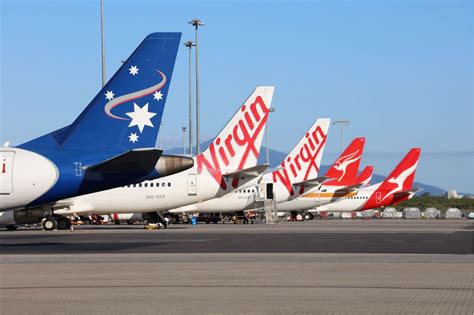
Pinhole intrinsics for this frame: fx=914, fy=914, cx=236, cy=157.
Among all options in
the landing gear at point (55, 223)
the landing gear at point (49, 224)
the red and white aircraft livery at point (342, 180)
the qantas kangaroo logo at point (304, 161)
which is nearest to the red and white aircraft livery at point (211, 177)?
the landing gear at point (55, 223)

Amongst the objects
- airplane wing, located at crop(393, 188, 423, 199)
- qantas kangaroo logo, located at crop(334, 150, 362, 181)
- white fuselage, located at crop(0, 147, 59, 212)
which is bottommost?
airplane wing, located at crop(393, 188, 423, 199)

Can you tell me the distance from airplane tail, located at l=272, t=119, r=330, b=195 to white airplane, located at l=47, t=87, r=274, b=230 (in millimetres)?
21577

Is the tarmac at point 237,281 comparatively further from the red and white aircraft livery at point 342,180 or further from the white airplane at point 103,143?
the red and white aircraft livery at point 342,180

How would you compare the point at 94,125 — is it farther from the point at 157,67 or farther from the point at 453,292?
the point at 453,292

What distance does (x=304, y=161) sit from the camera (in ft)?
283

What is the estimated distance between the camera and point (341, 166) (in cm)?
10750

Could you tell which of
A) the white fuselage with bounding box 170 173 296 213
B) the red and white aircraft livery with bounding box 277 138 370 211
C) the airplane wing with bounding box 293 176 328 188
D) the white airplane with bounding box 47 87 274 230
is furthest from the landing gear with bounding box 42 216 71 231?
the red and white aircraft livery with bounding box 277 138 370 211

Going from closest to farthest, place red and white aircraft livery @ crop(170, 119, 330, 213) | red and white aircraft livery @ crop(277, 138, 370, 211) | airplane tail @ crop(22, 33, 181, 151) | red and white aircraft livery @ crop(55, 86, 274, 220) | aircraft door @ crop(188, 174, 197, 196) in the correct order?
1. airplane tail @ crop(22, 33, 181, 151)
2. aircraft door @ crop(188, 174, 197, 196)
3. red and white aircraft livery @ crop(55, 86, 274, 220)
4. red and white aircraft livery @ crop(170, 119, 330, 213)
5. red and white aircraft livery @ crop(277, 138, 370, 211)

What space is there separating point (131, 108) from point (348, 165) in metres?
78.1

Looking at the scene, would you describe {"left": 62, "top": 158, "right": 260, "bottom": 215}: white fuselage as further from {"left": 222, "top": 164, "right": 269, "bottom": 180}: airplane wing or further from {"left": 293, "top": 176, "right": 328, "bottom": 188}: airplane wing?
{"left": 293, "top": 176, "right": 328, "bottom": 188}: airplane wing

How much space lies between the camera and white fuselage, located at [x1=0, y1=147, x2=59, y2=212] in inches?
1198

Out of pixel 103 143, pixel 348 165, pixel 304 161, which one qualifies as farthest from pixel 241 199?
pixel 103 143

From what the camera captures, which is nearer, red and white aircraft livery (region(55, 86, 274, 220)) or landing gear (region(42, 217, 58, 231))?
landing gear (region(42, 217, 58, 231))

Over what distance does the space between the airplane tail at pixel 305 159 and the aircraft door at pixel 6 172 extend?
53925mm
